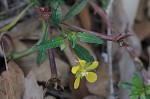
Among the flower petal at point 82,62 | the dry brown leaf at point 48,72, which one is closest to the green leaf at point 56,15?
the flower petal at point 82,62

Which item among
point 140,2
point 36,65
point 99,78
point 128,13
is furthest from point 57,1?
point 140,2

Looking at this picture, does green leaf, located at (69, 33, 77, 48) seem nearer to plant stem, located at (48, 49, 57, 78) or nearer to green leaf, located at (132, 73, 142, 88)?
plant stem, located at (48, 49, 57, 78)

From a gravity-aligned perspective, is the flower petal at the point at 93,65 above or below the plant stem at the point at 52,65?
below

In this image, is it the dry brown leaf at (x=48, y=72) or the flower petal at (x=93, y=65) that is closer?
the flower petal at (x=93, y=65)

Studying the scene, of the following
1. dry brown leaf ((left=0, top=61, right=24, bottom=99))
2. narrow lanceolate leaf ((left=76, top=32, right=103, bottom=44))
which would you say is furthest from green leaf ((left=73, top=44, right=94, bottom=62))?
dry brown leaf ((left=0, top=61, right=24, bottom=99))

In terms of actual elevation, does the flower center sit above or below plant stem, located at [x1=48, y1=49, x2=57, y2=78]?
below

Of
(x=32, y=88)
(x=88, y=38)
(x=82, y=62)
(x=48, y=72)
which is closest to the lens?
(x=82, y=62)

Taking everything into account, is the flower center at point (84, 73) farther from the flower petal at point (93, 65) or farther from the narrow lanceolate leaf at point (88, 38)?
the narrow lanceolate leaf at point (88, 38)

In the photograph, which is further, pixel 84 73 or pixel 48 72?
pixel 48 72

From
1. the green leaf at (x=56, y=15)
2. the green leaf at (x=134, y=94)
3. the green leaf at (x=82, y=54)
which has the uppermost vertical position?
the green leaf at (x=56, y=15)

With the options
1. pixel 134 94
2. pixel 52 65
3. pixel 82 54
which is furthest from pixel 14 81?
pixel 134 94

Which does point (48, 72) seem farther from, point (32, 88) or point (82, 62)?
point (82, 62)
